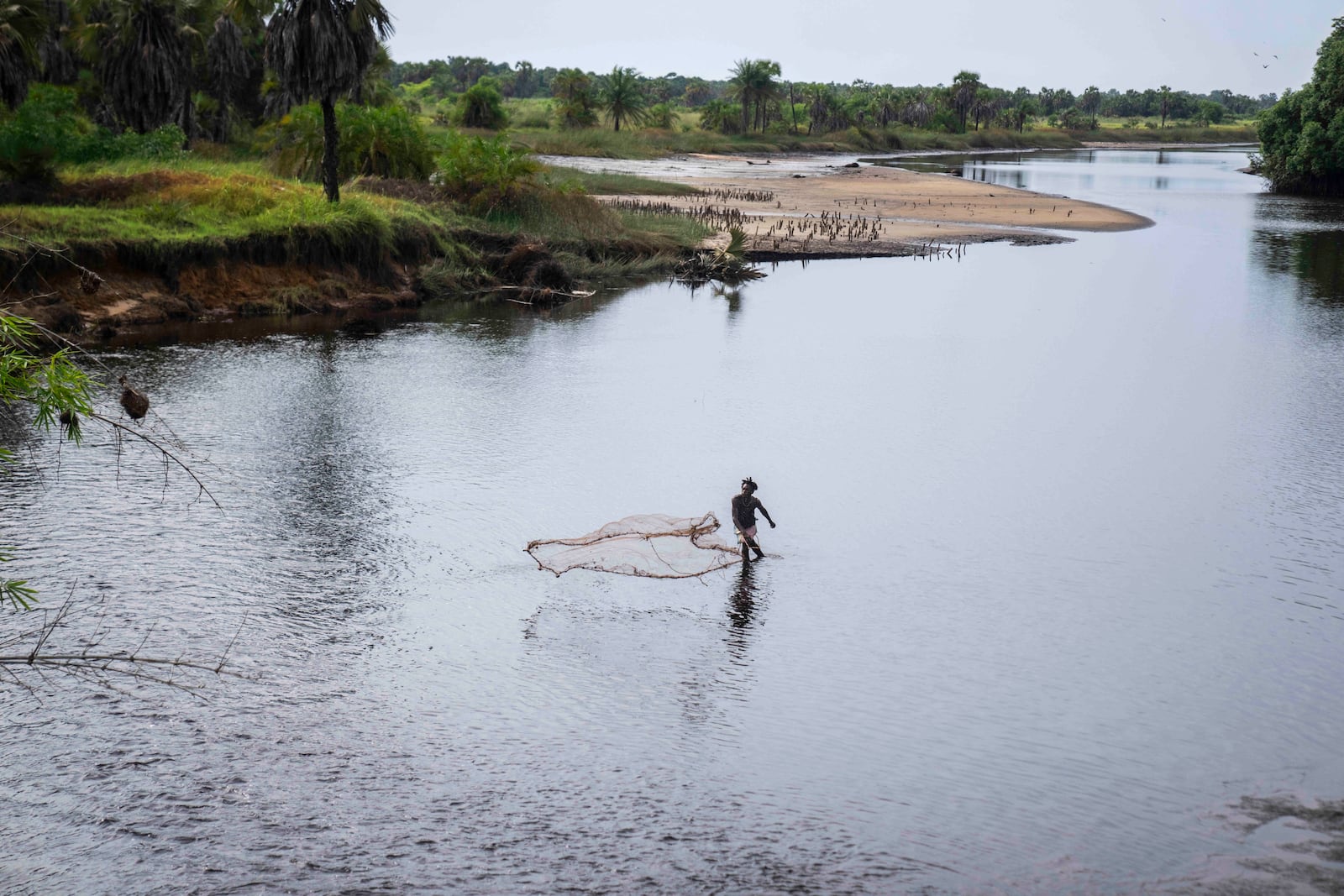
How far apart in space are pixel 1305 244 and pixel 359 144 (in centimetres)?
4709

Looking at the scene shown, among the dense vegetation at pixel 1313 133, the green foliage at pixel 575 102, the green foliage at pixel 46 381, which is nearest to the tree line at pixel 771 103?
the green foliage at pixel 575 102

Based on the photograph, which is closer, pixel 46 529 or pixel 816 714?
pixel 816 714

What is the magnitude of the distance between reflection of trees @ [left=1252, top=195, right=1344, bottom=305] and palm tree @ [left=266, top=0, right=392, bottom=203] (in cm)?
3478

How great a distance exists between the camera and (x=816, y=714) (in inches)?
559

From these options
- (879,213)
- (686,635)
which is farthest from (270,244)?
(879,213)

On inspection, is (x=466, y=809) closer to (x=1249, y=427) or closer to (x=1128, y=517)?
(x=1128, y=517)

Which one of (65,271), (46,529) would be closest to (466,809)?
(46,529)

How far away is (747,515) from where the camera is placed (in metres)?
17.6

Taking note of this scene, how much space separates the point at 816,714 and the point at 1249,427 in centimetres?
1746

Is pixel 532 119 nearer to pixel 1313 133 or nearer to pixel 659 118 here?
pixel 659 118

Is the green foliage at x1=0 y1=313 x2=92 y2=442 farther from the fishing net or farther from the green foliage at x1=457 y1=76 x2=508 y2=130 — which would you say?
the green foliage at x1=457 y1=76 x2=508 y2=130

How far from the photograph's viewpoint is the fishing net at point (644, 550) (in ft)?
55.7

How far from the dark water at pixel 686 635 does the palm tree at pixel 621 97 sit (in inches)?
4331

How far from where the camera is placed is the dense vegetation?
295ft
